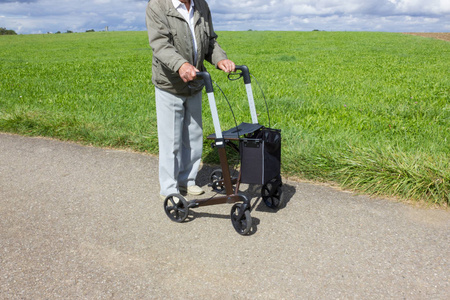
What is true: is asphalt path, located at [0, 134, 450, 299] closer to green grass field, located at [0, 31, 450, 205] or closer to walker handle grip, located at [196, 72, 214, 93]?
green grass field, located at [0, 31, 450, 205]

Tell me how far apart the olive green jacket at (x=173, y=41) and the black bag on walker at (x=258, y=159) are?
2.37ft

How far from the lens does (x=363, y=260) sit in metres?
2.82

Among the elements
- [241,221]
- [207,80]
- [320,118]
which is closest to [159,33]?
[207,80]

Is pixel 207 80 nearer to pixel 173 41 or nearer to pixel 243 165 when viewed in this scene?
pixel 173 41

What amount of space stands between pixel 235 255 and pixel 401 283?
112 centimetres

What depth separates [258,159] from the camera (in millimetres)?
3203

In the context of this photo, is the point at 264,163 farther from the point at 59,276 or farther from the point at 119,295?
the point at 59,276

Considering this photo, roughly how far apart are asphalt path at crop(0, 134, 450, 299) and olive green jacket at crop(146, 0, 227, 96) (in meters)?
1.18

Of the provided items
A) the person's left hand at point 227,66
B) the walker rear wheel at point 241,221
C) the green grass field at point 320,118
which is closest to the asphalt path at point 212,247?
the walker rear wheel at point 241,221

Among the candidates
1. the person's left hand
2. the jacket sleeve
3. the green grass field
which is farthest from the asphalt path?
the jacket sleeve

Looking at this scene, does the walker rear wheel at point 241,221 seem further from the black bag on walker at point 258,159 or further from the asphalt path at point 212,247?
the black bag on walker at point 258,159

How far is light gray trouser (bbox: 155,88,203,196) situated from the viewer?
12.0 feet

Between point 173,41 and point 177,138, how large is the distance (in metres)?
0.89

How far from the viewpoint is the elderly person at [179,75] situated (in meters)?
3.29
